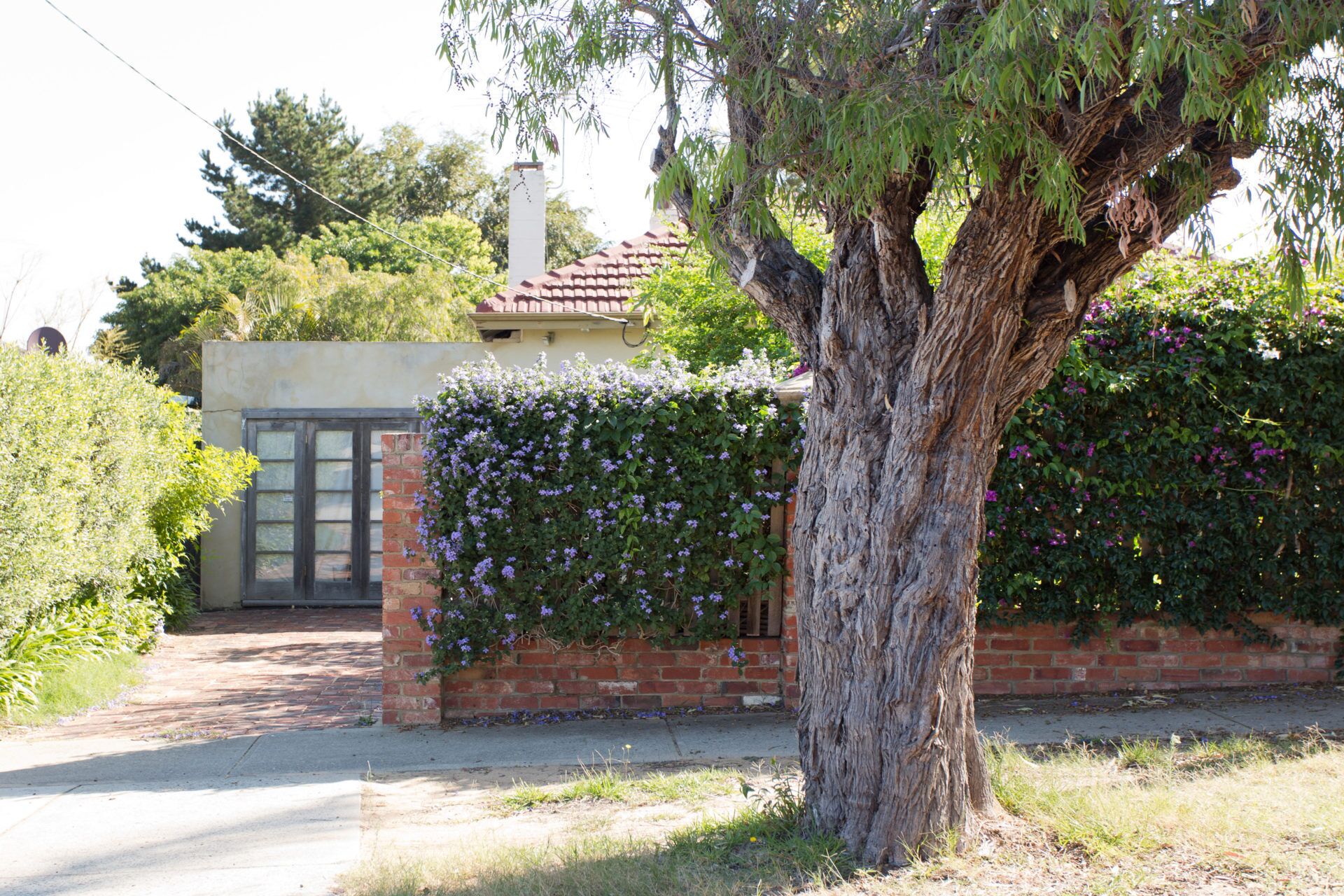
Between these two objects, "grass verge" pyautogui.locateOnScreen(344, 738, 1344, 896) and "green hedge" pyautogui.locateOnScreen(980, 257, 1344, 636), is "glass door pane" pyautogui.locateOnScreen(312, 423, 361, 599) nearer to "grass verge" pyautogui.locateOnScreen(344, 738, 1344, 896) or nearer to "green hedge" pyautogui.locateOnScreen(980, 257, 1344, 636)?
"green hedge" pyautogui.locateOnScreen(980, 257, 1344, 636)

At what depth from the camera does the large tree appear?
3.92 m

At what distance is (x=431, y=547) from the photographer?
671 centimetres

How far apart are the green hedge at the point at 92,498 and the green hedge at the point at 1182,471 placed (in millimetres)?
6523

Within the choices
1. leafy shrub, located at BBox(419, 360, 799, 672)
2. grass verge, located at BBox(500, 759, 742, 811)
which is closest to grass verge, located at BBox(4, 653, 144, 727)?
leafy shrub, located at BBox(419, 360, 799, 672)

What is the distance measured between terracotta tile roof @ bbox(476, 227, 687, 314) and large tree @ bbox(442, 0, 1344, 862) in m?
8.54

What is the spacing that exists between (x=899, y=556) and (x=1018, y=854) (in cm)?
127

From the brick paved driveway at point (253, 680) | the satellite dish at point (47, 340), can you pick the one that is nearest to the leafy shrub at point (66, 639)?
the brick paved driveway at point (253, 680)

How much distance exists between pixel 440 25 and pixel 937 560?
3266 millimetres

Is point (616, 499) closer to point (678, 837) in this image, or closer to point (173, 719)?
point (678, 837)

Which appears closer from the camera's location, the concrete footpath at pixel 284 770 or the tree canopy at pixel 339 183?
the concrete footpath at pixel 284 770

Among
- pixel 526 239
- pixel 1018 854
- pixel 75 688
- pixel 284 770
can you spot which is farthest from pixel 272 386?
pixel 1018 854

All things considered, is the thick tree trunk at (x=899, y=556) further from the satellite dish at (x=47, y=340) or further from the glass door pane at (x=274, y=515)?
the glass door pane at (x=274, y=515)

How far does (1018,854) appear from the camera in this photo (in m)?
4.21

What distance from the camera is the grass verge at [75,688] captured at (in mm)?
7312
